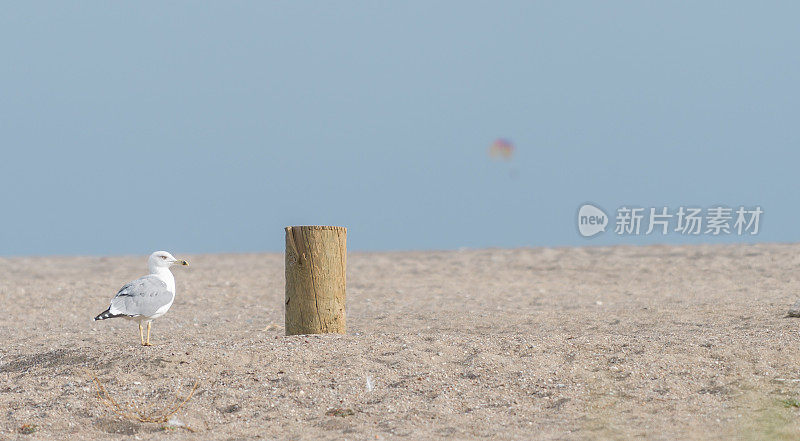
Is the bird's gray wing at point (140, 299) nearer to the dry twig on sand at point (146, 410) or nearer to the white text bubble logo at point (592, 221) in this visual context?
the dry twig on sand at point (146, 410)

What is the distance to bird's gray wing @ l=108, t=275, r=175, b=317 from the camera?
7.18 metres

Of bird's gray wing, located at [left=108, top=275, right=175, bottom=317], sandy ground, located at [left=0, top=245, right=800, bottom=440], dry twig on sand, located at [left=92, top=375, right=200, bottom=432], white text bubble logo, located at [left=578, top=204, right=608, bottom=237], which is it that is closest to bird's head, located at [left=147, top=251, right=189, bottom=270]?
bird's gray wing, located at [left=108, top=275, right=175, bottom=317]

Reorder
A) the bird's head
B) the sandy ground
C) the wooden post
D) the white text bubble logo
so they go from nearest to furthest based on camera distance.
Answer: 1. the sandy ground
2. the wooden post
3. the bird's head
4. the white text bubble logo

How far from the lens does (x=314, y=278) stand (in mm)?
7324

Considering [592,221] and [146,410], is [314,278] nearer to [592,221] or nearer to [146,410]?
[146,410]

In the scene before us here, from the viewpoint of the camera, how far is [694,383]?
239 inches

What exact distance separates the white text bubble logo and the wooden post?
7.85 metres

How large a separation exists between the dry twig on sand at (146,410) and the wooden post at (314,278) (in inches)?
56.6

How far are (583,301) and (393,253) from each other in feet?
26.7

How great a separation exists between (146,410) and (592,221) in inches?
393

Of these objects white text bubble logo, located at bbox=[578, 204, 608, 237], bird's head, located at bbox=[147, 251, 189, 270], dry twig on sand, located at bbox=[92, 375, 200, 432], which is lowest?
dry twig on sand, located at bbox=[92, 375, 200, 432]

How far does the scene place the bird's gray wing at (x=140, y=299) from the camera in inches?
283

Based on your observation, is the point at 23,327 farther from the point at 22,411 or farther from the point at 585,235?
the point at 585,235

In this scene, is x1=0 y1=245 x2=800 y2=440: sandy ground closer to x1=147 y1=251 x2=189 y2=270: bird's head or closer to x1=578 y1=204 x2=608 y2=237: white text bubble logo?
x1=147 y1=251 x2=189 y2=270: bird's head
